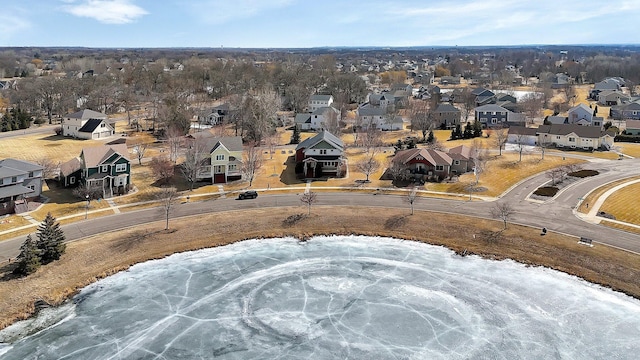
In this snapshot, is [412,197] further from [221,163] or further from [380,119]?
[380,119]

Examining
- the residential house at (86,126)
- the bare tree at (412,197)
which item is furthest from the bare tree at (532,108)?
the residential house at (86,126)

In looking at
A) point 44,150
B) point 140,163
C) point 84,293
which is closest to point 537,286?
point 84,293

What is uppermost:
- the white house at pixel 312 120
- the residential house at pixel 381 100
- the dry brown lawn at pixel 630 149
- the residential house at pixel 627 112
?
the residential house at pixel 381 100

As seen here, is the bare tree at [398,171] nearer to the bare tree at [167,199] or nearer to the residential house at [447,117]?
the bare tree at [167,199]

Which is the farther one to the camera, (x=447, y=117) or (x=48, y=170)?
(x=447, y=117)

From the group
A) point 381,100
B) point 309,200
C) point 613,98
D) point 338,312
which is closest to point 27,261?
point 338,312

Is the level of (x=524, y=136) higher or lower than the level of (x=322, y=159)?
higher

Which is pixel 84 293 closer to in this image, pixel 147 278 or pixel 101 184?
pixel 147 278
